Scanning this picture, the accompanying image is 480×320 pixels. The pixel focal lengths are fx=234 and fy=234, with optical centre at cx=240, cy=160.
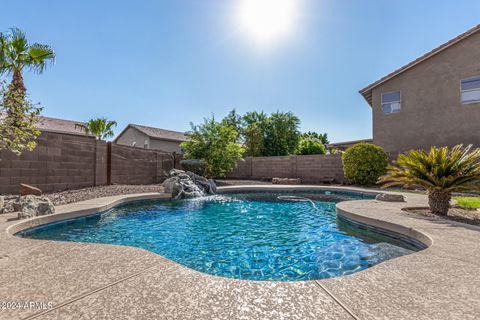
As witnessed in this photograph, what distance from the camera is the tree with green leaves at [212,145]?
15047 millimetres

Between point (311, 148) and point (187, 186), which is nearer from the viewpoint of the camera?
point (187, 186)

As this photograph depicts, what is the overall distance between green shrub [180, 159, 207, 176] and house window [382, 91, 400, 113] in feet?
39.2

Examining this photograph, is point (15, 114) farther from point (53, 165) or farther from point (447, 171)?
point (447, 171)

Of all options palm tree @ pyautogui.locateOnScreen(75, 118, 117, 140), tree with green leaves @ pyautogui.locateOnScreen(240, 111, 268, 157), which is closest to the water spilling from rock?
tree with green leaves @ pyautogui.locateOnScreen(240, 111, 268, 157)

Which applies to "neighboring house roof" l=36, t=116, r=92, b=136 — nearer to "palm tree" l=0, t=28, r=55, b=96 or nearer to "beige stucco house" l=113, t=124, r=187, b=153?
"beige stucco house" l=113, t=124, r=187, b=153

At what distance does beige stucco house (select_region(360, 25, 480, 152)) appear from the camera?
1219 cm

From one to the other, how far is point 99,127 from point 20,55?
44.3 ft

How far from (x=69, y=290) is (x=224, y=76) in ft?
42.7

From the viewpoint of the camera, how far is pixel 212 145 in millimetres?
15031

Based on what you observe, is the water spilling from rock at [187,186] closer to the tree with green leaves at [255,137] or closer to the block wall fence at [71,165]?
the block wall fence at [71,165]

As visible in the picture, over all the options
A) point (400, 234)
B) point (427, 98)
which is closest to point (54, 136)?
point (400, 234)

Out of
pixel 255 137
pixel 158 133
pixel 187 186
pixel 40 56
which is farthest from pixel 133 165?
pixel 158 133

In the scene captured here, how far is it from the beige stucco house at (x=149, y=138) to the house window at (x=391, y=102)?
18907 millimetres

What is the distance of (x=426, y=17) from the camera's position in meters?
8.93
